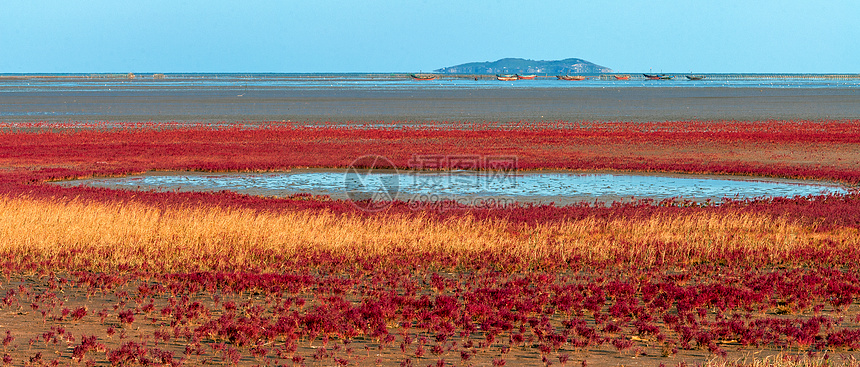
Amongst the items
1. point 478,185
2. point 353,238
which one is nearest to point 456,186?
point 478,185

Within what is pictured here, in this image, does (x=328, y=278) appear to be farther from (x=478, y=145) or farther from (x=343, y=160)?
(x=478, y=145)

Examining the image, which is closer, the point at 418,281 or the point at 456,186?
the point at 418,281

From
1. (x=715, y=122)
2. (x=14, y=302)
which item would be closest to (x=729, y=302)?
(x=14, y=302)

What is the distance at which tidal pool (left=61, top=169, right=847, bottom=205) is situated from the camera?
80.6ft

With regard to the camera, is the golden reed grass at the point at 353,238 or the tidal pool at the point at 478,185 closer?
the golden reed grass at the point at 353,238

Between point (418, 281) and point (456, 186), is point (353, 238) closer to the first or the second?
point (418, 281)

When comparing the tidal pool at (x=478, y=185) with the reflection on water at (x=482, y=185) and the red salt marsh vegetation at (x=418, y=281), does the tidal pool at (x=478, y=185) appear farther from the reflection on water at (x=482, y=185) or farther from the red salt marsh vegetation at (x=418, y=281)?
the red salt marsh vegetation at (x=418, y=281)

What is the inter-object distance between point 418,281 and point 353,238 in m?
3.15

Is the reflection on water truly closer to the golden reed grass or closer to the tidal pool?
the tidal pool

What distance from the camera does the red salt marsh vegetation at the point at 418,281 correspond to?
9.09 metres

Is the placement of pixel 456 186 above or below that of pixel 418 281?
below

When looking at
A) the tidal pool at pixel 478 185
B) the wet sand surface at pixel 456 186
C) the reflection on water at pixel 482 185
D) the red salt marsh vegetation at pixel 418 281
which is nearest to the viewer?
the red salt marsh vegetation at pixel 418 281

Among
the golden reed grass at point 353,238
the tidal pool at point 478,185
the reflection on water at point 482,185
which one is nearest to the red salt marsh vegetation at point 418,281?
the golden reed grass at point 353,238

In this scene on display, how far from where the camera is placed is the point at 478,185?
2717cm
